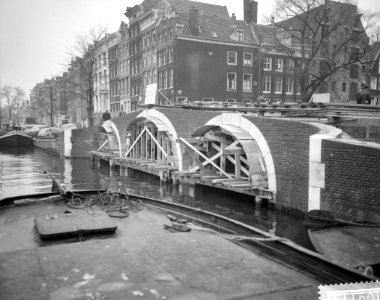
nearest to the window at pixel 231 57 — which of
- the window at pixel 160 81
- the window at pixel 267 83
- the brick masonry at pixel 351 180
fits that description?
the window at pixel 267 83

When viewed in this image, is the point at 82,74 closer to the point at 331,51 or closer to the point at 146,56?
the point at 146,56

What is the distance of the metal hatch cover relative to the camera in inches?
197

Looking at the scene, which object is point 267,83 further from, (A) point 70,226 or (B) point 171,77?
(A) point 70,226

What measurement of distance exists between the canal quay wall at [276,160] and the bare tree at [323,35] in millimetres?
14824

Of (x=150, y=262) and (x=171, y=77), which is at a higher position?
(x=171, y=77)

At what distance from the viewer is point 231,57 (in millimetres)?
41500

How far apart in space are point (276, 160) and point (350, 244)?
6978 millimetres

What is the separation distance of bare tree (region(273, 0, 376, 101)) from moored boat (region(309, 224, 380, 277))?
24473 mm

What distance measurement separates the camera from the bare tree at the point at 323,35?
95.3 feet

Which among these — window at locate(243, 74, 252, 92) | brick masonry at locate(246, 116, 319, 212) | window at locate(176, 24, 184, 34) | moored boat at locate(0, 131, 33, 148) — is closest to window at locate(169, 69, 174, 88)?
window at locate(176, 24, 184, 34)

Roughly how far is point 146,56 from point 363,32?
69.3ft

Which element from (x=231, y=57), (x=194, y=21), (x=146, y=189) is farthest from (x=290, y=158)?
(x=231, y=57)

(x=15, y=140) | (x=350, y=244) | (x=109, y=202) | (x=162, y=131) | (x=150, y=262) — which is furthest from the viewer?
(x=15, y=140)

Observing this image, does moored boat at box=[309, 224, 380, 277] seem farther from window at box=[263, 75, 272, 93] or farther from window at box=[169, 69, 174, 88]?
window at box=[263, 75, 272, 93]
